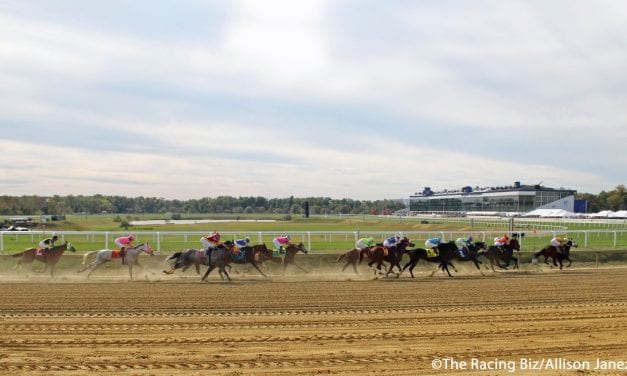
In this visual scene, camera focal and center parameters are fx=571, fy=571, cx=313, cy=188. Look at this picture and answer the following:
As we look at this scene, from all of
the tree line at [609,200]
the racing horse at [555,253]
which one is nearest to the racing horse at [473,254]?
the racing horse at [555,253]

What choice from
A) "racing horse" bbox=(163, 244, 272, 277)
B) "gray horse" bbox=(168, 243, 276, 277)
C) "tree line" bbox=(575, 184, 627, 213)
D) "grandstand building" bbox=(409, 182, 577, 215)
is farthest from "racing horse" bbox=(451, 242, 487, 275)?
"tree line" bbox=(575, 184, 627, 213)

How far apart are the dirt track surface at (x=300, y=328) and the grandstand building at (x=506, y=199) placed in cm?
6823

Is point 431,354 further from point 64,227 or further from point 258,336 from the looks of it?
point 64,227

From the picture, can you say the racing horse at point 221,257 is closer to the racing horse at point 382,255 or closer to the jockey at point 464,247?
the racing horse at point 382,255

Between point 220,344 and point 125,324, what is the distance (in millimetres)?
2131

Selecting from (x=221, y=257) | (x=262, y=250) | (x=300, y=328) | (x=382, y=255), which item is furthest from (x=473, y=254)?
(x=300, y=328)

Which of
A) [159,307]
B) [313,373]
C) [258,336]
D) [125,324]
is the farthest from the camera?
[159,307]

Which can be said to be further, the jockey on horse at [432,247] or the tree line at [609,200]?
the tree line at [609,200]

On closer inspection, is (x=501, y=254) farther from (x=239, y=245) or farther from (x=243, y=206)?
(x=243, y=206)

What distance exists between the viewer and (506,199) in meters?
87.7

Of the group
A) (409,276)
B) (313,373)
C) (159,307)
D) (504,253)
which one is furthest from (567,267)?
(313,373)

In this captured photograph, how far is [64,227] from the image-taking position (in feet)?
158

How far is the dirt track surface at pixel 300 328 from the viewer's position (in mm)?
6789

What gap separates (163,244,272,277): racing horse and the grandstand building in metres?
65.2
